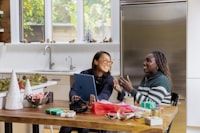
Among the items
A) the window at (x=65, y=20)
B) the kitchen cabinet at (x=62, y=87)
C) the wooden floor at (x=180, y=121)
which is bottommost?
the wooden floor at (x=180, y=121)

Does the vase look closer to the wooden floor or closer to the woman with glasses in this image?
the woman with glasses

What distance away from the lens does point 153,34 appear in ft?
13.4

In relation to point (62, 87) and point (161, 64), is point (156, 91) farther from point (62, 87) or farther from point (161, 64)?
point (62, 87)

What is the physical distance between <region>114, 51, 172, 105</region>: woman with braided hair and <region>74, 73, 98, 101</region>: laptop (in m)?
0.26

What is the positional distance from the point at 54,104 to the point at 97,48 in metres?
2.54

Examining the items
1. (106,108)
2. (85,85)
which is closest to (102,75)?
(85,85)

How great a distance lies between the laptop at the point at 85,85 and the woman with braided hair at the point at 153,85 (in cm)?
26

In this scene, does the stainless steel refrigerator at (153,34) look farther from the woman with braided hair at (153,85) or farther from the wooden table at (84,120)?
the wooden table at (84,120)

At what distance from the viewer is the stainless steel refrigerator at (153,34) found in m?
3.98

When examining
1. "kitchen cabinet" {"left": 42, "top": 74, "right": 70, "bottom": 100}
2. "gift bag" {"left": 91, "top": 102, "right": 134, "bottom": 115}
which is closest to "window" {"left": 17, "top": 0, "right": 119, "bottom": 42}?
"kitchen cabinet" {"left": 42, "top": 74, "right": 70, "bottom": 100}

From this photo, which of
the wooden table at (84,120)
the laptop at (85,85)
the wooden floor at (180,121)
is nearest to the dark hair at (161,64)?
the wooden table at (84,120)

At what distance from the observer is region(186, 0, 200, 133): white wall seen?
405 centimetres

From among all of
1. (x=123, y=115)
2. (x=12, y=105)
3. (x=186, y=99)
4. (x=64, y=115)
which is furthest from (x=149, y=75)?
(x=186, y=99)

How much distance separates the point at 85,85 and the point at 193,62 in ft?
6.35
